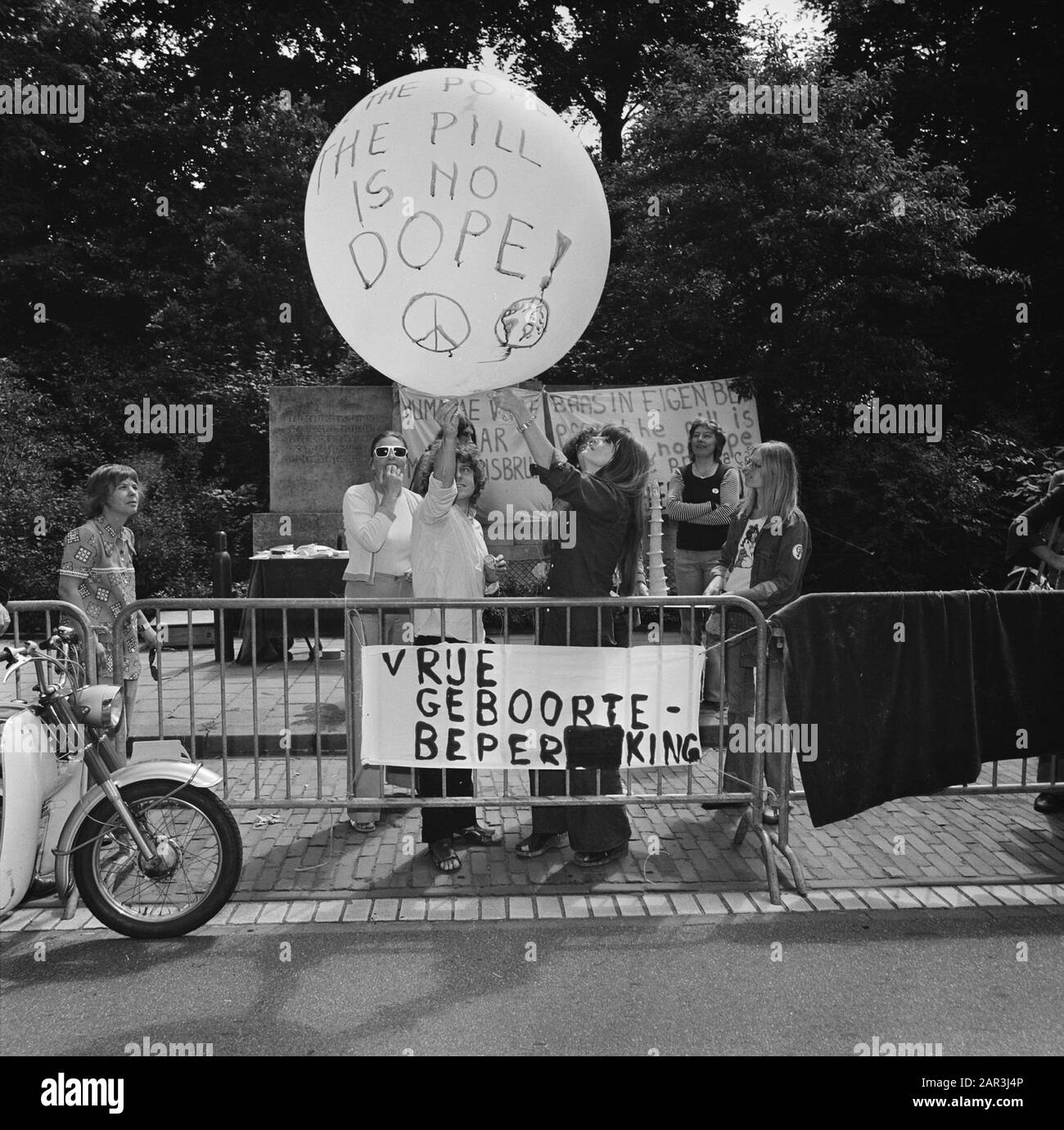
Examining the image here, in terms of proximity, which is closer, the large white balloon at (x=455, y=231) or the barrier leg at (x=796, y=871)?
the large white balloon at (x=455, y=231)

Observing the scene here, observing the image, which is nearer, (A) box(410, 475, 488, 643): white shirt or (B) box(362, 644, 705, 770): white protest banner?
(B) box(362, 644, 705, 770): white protest banner

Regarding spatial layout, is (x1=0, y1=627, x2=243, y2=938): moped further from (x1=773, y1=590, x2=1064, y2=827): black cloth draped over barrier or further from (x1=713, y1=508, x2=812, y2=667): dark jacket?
(x1=713, y1=508, x2=812, y2=667): dark jacket

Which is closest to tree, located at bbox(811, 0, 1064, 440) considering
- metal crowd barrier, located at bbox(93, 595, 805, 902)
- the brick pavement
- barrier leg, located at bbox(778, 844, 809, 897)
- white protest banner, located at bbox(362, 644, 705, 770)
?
the brick pavement

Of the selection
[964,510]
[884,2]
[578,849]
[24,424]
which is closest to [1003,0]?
[884,2]

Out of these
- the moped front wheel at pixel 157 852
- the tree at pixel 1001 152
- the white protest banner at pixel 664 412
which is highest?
the tree at pixel 1001 152

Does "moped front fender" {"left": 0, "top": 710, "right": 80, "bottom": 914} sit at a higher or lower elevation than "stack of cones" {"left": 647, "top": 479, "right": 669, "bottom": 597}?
lower

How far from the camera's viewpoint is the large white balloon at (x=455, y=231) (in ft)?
14.7

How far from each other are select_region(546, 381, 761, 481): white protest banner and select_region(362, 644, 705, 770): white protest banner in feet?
29.5

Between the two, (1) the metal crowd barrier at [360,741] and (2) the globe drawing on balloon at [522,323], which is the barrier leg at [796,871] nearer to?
(1) the metal crowd barrier at [360,741]

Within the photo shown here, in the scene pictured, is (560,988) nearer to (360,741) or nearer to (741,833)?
(360,741)

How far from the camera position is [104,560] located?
237 inches

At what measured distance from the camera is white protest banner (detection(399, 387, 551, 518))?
14055 mm

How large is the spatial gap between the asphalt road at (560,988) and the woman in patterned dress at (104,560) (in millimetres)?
1875

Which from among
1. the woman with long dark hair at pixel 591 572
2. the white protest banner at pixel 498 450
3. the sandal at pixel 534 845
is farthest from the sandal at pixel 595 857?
the white protest banner at pixel 498 450
